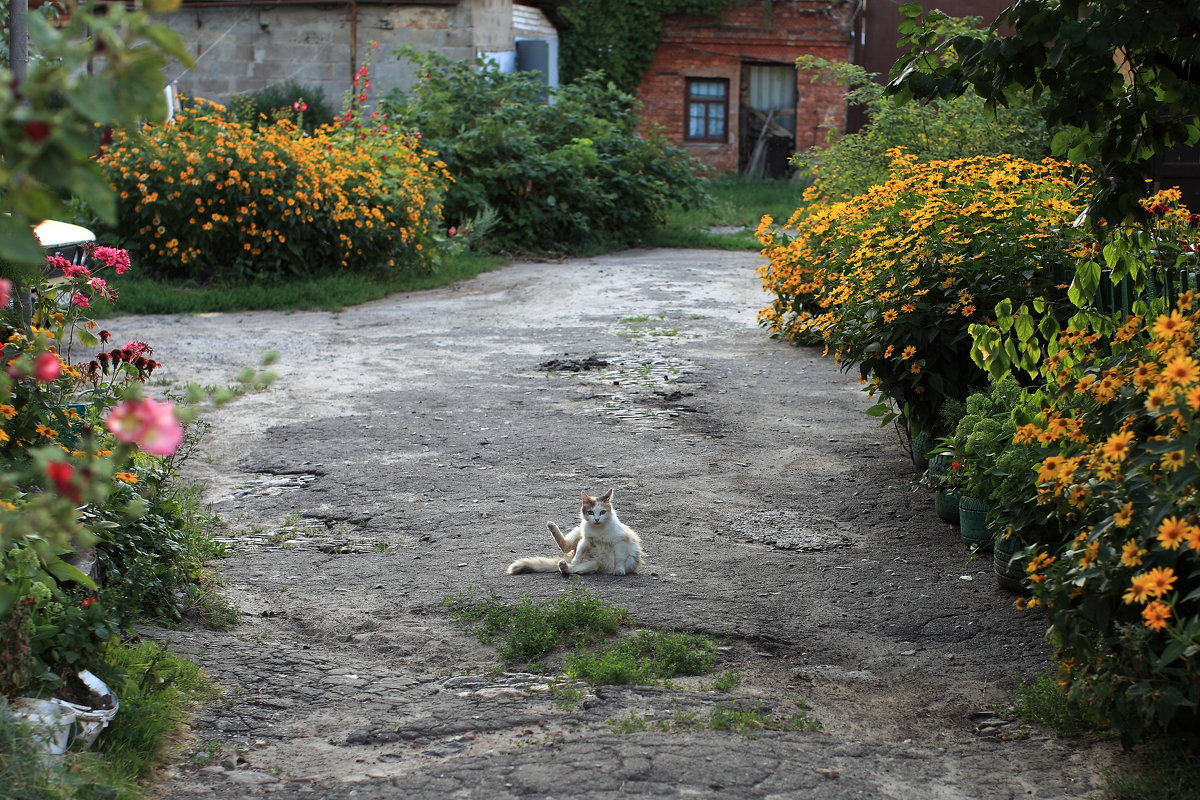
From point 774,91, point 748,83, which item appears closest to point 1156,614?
point 748,83

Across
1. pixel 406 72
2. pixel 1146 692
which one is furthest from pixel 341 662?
pixel 406 72

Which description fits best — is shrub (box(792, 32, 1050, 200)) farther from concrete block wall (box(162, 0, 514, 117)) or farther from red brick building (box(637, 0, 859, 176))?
red brick building (box(637, 0, 859, 176))

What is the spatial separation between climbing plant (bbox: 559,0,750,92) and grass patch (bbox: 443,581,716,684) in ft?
73.1

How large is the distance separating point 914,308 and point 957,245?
0.42 metres

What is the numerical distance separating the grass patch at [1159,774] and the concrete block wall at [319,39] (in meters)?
19.0

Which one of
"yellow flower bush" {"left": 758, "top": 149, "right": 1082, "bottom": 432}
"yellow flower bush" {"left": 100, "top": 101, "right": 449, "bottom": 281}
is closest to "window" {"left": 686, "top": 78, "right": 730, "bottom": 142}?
"yellow flower bush" {"left": 100, "top": 101, "right": 449, "bottom": 281}

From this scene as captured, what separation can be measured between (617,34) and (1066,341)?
930 inches

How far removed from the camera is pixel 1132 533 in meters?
3.25

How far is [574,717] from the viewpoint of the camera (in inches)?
148

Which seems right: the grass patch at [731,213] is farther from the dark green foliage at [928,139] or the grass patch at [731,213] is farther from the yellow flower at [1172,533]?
the yellow flower at [1172,533]

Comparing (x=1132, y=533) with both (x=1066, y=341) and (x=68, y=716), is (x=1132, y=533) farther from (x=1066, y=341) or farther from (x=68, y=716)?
(x=68, y=716)

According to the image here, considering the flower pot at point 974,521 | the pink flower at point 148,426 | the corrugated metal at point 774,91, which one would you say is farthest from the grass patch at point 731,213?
the pink flower at point 148,426

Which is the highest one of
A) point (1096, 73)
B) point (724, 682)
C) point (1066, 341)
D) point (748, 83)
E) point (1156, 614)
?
point (748, 83)

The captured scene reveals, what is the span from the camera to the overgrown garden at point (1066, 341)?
123 inches
